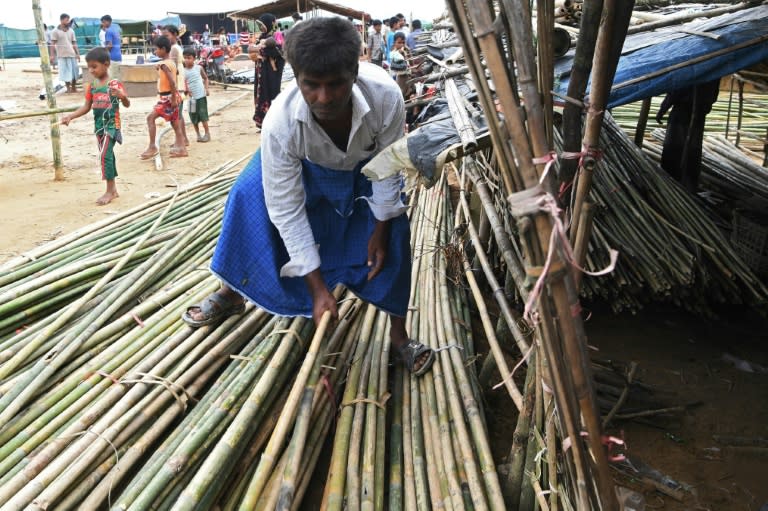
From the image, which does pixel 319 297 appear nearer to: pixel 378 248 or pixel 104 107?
pixel 378 248

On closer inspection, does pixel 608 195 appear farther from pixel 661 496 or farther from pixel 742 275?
pixel 661 496

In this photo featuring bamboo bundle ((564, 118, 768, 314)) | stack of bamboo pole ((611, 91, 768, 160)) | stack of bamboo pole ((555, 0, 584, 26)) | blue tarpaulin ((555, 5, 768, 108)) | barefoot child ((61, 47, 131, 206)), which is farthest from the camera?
stack of bamboo pole ((611, 91, 768, 160))

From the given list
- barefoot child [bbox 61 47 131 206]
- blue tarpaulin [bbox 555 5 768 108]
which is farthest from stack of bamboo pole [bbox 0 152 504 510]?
barefoot child [bbox 61 47 131 206]

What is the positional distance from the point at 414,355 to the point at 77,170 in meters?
5.43

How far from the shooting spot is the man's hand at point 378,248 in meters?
2.06

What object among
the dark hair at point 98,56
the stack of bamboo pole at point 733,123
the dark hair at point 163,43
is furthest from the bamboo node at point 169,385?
the dark hair at point 163,43

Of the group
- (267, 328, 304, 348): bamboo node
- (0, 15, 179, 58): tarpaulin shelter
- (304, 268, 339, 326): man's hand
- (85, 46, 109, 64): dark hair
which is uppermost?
(0, 15, 179, 58): tarpaulin shelter

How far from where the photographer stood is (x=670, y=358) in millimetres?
2986

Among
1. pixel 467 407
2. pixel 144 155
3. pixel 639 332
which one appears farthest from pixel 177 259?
pixel 144 155

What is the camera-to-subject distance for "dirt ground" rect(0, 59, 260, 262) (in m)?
4.58

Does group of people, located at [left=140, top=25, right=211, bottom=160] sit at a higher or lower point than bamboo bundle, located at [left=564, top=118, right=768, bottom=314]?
higher

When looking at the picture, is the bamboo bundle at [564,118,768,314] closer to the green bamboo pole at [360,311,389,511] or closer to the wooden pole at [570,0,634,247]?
the green bamboo pole at [360,311,389,511]

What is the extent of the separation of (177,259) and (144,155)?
169 inches

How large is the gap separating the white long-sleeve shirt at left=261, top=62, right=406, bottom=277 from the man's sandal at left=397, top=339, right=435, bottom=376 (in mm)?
490
